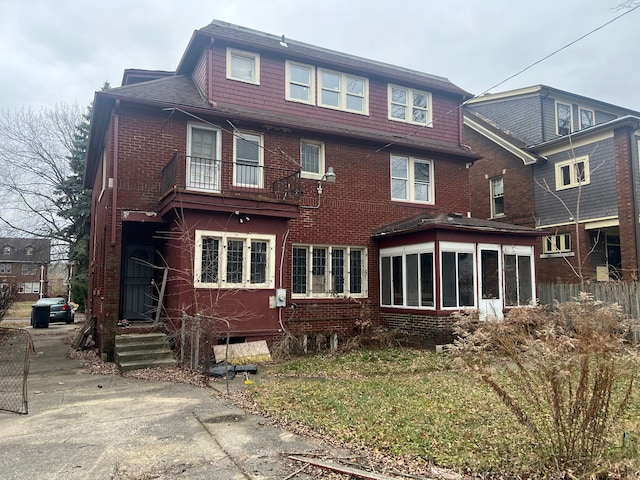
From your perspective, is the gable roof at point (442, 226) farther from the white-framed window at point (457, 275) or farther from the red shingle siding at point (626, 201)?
the red shingle siding at point (626, 201)

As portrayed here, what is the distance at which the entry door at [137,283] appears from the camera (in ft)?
40.4

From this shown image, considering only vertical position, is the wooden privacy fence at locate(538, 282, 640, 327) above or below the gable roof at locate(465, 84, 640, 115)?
below

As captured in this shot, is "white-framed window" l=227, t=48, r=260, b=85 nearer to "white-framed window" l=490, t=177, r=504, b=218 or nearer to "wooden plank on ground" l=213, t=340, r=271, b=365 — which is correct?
"wooden plank on ground" l=213, t=340, r=271, b=365

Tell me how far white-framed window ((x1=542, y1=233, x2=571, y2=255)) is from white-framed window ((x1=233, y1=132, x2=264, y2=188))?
12.4m

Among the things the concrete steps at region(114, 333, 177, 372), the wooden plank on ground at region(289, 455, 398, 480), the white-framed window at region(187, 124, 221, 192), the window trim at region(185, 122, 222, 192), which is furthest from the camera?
the white-framed window at region(187, 124, 221, 192)

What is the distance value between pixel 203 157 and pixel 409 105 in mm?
7388

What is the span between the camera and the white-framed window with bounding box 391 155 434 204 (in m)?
14.4

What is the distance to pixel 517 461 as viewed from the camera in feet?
13.8

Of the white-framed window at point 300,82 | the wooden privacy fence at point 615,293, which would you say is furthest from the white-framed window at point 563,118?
the white-framed window at point 300,82

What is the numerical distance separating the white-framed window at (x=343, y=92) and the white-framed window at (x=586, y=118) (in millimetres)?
11679

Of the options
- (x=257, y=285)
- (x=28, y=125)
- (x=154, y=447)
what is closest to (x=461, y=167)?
(x=257, y=285)

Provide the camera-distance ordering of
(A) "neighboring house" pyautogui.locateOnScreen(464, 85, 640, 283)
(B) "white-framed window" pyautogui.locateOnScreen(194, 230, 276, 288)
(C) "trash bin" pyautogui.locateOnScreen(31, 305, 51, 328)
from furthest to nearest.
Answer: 1. (C) "trash bin" pyautogui.locateOnScreen(31, 305, 51, 328)
2. (A) "neighboring house" pyautogui.locateOnScreen(464, 85, 640, 283)
3. (B) "white-framed window" pyautogui.locateOnScreen(194, 230, 276, 288)

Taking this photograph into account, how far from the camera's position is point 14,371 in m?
10.1

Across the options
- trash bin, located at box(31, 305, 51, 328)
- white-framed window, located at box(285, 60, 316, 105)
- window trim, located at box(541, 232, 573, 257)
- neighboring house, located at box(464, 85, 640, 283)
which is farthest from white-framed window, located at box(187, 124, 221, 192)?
trash bin, located at box(31, 305, 51, 328)
